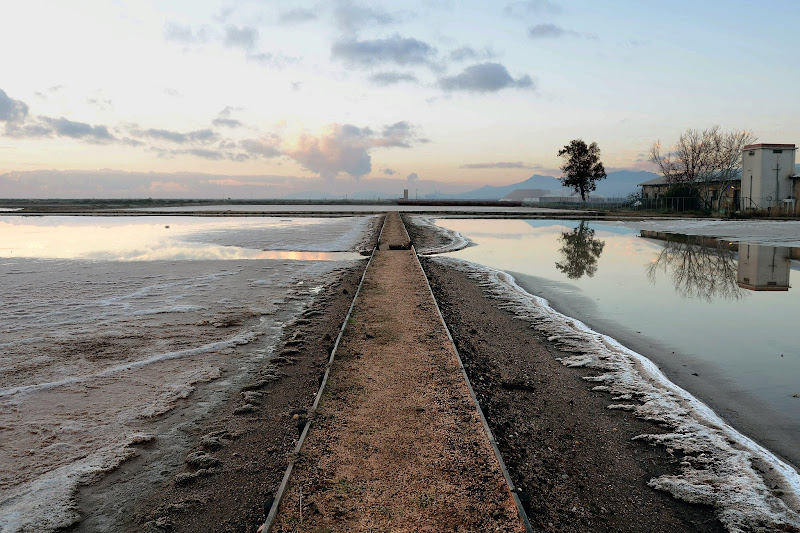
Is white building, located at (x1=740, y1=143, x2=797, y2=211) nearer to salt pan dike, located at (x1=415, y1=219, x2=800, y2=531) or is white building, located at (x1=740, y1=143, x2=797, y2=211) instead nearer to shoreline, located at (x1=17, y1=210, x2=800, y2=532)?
salt pan dike, located at (x1=415, y1=219, x2=800, y2=531)

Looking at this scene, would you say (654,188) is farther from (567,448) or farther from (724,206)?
(567,448)

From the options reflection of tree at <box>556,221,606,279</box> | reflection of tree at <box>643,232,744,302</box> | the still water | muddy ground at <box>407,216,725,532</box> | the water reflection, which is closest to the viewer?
muddy ground at <box>407,216,725,532</box>

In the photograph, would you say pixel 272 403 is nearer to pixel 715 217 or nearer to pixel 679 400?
pixel 679 400

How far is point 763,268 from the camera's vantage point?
646 inches

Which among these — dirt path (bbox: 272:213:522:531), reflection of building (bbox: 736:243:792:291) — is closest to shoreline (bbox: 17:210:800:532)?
dirt path (bbox: 272:213:522:531)

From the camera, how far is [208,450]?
4867 mm

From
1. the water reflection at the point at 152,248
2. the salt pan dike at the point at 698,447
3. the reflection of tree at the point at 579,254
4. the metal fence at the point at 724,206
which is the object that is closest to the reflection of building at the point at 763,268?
the reflection of tree at the point at 579,254

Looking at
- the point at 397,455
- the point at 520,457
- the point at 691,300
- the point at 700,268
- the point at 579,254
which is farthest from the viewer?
the point at 579,254

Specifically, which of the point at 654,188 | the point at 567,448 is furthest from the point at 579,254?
the point at 654,188

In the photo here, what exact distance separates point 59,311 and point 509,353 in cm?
849

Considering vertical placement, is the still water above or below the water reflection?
below

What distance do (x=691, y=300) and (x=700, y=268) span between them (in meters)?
5.94

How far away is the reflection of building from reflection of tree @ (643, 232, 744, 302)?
11.0 inches

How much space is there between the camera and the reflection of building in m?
13.6
